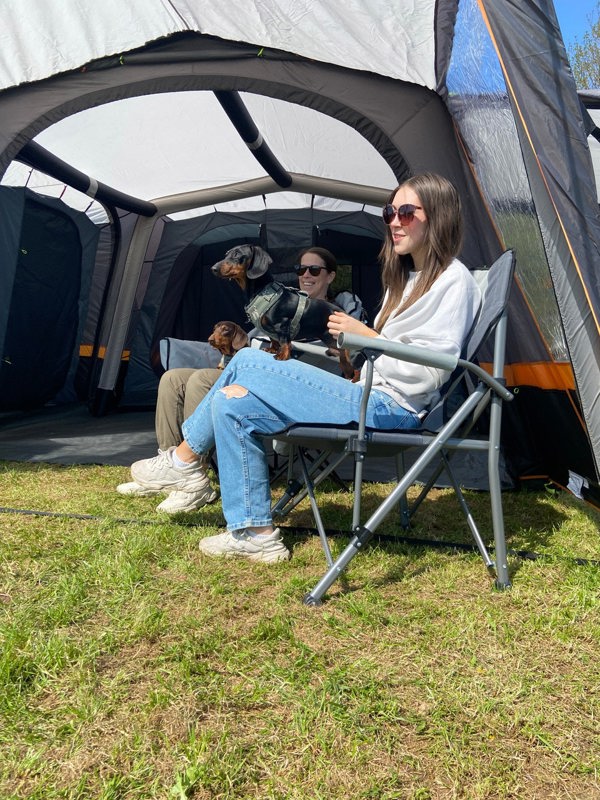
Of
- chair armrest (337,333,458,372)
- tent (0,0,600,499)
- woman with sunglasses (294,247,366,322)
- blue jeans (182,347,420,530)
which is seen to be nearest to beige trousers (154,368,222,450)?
woman with sunglasses (294,247,366,322)

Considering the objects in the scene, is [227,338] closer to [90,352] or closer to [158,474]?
[158,474]

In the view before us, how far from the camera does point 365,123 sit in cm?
306

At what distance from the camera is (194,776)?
1.04 metres

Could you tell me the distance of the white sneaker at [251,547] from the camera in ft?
6.51

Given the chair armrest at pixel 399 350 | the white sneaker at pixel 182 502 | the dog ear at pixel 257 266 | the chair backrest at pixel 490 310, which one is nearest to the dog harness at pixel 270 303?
the dog ear at pixel 257 266

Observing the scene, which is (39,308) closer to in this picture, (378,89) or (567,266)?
(378,89)

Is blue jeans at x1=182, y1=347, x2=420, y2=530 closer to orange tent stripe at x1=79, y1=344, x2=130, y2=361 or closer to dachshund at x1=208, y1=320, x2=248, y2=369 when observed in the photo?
dachshund at x1=208, y1=320, x2=248, y2=369

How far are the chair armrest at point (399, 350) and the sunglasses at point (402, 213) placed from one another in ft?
1.50

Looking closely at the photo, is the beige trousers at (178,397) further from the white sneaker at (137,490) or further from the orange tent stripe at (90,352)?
A: the orange tent stripe at (90,352)

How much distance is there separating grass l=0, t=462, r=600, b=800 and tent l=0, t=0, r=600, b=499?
29.4 inches

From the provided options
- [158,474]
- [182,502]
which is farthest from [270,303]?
[158,474]

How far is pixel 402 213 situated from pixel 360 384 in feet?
1.69

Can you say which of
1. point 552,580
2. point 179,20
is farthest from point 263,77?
point 552,580

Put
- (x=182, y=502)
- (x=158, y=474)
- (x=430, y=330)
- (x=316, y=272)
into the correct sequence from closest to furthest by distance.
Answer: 1. (x=430, y=330)
2. (x=182, y=502)
3. (x=158, y=474)
4. (x=316, y=272)
